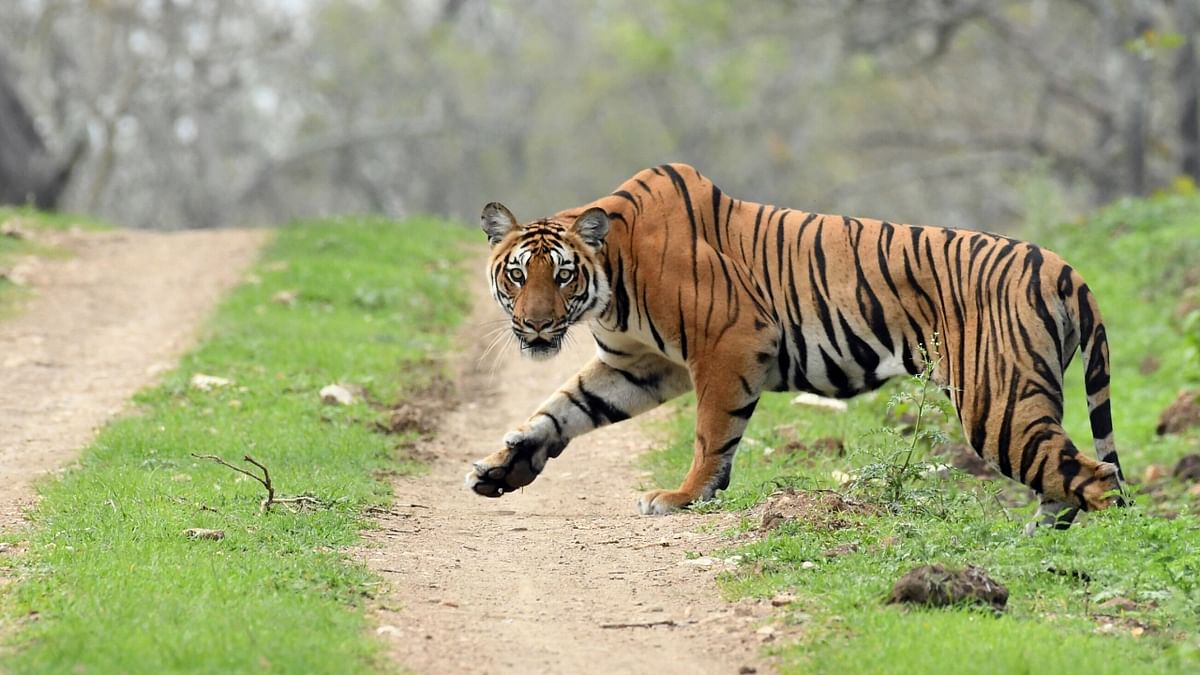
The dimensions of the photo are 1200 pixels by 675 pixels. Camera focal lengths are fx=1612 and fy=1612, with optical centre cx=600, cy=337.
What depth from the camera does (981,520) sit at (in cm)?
696

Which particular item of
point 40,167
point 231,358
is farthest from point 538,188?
point 231,358

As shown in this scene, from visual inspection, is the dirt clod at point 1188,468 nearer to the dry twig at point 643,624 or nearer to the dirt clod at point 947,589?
the dirt clod at point 947,589

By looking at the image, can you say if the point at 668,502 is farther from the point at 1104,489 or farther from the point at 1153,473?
the point at 1153,473

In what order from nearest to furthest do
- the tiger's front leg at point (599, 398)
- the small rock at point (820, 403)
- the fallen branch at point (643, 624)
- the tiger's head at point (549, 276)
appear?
1. the fallen branch at point (643, 624)
2. the tiger's head at point (549, 276)
3. the tiger's front leg at point (599, 398)
4. the small rock at point (820, 403)

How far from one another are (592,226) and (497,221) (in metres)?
0.51

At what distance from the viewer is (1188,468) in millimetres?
10562

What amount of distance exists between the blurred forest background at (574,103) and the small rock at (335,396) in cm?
1042

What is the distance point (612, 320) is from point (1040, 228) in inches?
488

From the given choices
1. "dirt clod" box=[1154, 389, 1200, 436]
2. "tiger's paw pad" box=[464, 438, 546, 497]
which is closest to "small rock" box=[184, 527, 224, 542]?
"tiger's paw pad" box=[464, 438, 546, 497]

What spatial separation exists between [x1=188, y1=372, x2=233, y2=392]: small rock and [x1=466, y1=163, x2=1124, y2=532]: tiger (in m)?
3.43

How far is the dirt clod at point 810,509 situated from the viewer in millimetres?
7156

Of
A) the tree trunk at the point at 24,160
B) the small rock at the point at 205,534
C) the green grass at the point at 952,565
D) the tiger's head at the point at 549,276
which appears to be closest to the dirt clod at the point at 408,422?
the green grass at the point at 952,565

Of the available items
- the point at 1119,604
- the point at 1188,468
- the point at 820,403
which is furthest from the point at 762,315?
the point at 1188,468

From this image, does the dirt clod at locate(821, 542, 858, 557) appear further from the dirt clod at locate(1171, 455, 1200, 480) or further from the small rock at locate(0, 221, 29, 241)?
the small rock at locate(0, 221, 29, 241)
